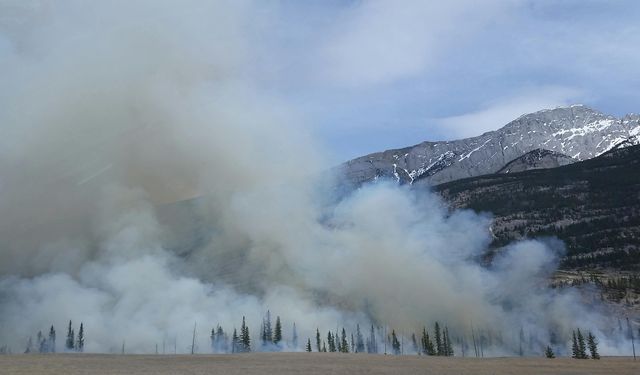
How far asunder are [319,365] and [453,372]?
2580 centimetres

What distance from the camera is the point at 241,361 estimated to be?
127500 millimetres

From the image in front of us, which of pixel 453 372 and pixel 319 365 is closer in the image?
pixel 453 372

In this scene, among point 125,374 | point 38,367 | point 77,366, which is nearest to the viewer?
point 125,374

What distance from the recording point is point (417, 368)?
4690 inches

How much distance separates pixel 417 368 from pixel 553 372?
2512 centimetres

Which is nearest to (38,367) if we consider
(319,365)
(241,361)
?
(241,361)

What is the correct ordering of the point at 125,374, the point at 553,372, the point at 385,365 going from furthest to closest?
the point at 385,365, the point at 553,372, the point at 125,374

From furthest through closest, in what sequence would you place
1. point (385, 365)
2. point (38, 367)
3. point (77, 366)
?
point (385, 365)
point (77, 366)
point (38, 367)

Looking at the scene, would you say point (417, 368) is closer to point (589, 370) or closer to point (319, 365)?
point (319, 365)

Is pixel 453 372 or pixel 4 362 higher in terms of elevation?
pixel 4 362

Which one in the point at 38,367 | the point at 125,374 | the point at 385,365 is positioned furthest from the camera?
the point at 385,365

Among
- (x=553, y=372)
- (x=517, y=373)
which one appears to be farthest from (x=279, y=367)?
(x=553, y=372)

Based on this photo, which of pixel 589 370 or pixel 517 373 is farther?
pixel 589 370

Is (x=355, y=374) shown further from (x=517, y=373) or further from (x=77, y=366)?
(x=77, y=366)
